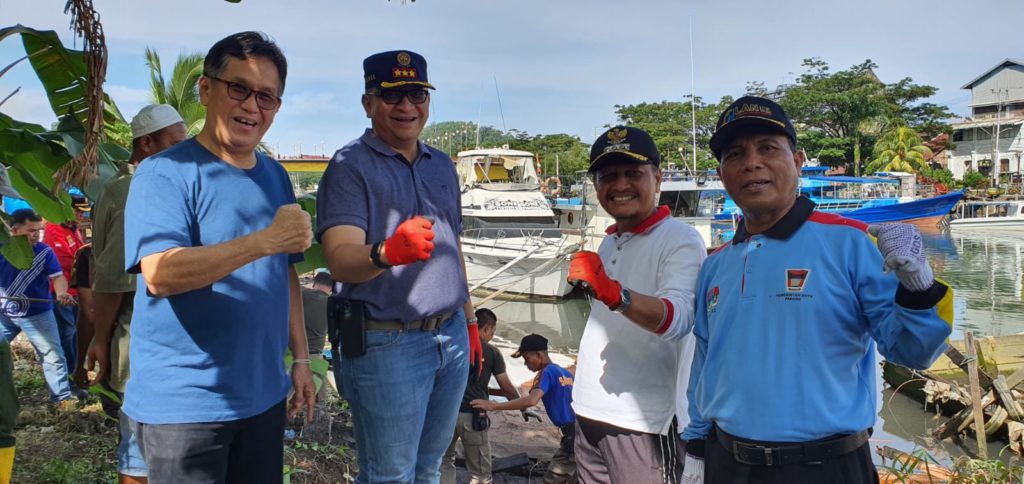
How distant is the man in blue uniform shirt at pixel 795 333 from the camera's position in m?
1.77

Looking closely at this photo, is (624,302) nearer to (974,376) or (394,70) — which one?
(394,70)

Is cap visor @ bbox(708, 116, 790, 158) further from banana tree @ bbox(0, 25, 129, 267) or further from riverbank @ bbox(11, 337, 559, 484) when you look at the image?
banana tree @ bbox(0, 25, 129, 267)

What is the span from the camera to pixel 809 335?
1797 mm

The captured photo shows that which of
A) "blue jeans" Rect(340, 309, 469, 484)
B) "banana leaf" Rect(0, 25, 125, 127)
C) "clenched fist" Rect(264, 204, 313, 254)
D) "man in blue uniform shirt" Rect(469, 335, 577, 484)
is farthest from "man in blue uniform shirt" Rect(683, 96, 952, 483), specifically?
"banana leaf" Rect(0, 25, 125, 127)

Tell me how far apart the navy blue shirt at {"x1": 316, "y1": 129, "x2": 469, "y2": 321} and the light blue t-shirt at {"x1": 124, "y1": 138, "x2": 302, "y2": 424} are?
0.24 m

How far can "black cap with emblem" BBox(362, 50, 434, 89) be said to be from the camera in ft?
7.27

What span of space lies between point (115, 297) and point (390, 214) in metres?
1.21

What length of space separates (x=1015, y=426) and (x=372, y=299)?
756cm

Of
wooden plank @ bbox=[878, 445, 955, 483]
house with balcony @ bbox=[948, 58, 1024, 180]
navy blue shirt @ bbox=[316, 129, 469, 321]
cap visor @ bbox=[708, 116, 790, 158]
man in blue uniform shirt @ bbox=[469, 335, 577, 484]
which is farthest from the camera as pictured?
house with balcony @ bbox=[948, 58, 1024, 180]

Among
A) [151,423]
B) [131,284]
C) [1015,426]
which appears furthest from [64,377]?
[1015,426]

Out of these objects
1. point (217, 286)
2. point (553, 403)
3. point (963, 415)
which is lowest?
point (963, 415)

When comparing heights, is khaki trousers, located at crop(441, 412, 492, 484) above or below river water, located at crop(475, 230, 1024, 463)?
above

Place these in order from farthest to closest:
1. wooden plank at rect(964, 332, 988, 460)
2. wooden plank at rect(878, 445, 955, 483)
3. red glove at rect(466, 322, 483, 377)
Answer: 1. wooden plank at rect(964, 332, 988, 460)
2. wooden plank at rect(878, 445, 955, 483)
3. red glove at rect(466, 322, 483, 377)

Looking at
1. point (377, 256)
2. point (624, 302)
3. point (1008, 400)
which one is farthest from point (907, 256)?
point (1008, 400)
